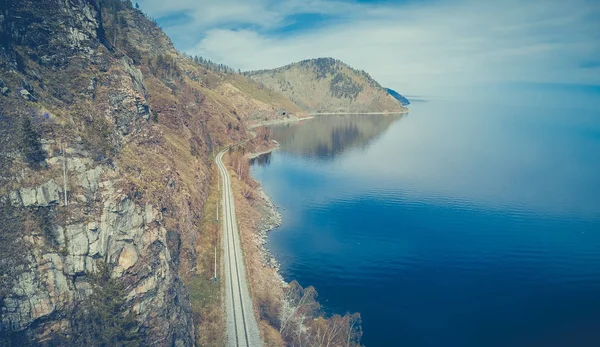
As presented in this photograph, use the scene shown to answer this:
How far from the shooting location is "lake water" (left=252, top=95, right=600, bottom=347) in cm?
5591

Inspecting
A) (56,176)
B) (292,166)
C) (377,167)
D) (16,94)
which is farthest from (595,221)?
(16,94)

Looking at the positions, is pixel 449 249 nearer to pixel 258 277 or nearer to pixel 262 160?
pixel 258 277

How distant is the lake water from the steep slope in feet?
91.9

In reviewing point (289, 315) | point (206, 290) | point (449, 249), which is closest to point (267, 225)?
point (206, 290)

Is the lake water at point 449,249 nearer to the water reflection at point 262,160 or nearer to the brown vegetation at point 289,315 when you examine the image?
the brown vegetation at point 289,315

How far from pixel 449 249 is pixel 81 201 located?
72238 millimetres

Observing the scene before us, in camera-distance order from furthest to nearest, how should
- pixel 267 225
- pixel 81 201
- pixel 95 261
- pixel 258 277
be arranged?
1. pixel 267 225
2. pixel 258 277
3. pixel 81 201
4. pixel 95 261

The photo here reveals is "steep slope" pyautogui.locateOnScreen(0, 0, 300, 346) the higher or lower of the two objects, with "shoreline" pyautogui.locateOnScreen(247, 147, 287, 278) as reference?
higher

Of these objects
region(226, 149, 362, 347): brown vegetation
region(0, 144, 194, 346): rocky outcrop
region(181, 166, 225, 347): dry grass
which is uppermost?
region(0, 144, 194, 346): rocky outcrop

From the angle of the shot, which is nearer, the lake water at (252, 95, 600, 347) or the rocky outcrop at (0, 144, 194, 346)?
the rocky outcrop at (0, 144, 194, 346)

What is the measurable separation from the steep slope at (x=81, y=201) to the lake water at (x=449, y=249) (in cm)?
2800

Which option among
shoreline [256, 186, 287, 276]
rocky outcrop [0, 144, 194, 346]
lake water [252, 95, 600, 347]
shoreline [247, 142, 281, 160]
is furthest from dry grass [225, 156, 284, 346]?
shoreline [247, 142, 281, 160]

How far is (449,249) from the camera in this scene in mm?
78250

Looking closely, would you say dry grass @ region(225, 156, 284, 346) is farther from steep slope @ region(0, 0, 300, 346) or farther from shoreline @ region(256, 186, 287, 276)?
steep slope @ region(0, 0, 300, 346)
